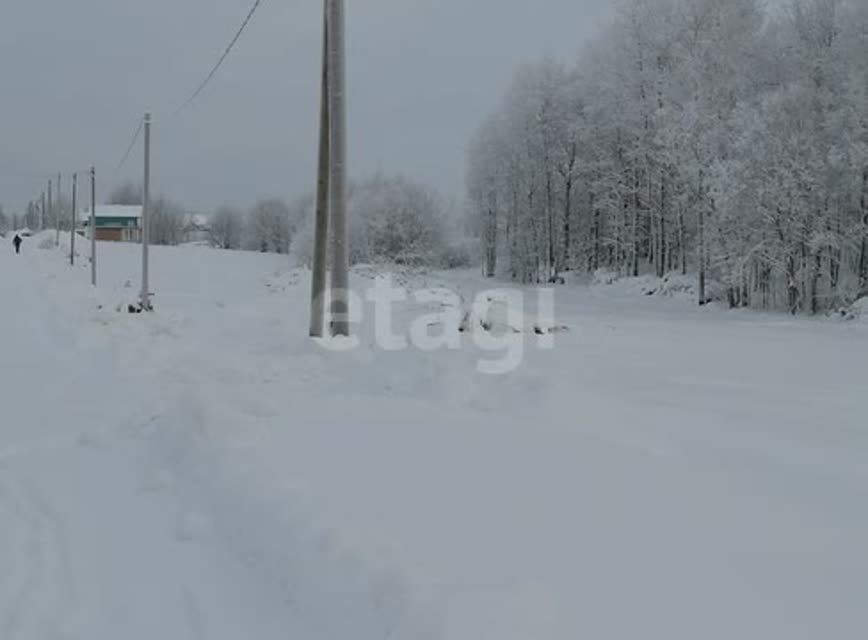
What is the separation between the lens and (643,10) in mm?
31531

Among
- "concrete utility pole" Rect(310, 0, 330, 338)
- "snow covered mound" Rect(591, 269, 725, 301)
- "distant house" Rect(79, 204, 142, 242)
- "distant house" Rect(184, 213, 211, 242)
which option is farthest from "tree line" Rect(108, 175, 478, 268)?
"distant house" Rect(184, 213, 211, 242)

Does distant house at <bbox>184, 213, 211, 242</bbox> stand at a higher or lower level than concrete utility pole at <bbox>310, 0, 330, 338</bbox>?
higher

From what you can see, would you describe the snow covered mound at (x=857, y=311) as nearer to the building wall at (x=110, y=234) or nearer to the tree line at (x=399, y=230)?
the tree line at (x=399, y=230)

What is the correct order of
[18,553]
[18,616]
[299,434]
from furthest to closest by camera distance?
[299,434] < [18,553] < [18,616]

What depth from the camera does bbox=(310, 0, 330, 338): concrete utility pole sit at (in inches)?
466

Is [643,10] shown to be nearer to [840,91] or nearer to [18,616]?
[840,91]

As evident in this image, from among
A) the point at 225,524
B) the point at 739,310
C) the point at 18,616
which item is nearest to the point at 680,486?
the point at 225,524

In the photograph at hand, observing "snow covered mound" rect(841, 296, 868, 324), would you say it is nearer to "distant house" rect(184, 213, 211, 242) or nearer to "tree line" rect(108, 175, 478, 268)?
"tree line" rect(108, 175, 478, 268)

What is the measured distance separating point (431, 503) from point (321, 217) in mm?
7908

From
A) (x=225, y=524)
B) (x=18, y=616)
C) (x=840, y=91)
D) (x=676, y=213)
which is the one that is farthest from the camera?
(x=676, y=213)

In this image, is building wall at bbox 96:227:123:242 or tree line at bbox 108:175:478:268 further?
building wall at bbox 96:227:123:242

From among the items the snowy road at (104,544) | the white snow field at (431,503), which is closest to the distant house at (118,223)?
the white snow field at (431,503)

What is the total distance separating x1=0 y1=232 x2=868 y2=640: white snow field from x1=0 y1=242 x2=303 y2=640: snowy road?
0.06ft

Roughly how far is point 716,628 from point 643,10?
106ft
